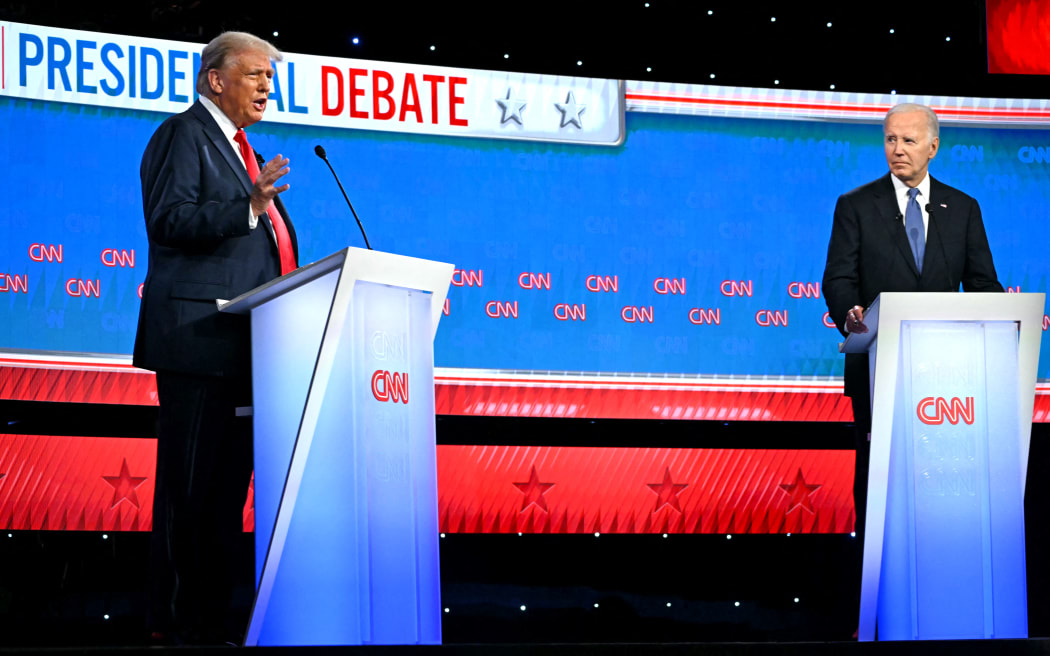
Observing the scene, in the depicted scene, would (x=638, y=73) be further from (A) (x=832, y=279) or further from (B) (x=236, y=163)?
(B) (x=236, y=163)

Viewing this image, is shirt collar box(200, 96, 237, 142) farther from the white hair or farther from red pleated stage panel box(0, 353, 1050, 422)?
the white hair

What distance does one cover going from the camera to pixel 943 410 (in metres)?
2.80

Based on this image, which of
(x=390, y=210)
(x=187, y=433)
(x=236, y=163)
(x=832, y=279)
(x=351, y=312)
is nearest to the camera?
(x=351, y=312)

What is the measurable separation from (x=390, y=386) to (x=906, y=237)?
6.11 feet

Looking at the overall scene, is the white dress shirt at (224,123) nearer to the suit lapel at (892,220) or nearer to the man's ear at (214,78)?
the man's ear at (214,78)

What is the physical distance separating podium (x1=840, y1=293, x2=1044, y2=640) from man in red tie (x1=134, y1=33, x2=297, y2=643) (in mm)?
1542

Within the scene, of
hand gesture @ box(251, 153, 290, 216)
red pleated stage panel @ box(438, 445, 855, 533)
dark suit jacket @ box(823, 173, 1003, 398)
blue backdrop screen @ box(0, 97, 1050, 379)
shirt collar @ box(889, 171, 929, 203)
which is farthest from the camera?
red pleated stage panel @ box(438, 445, 855, 533)

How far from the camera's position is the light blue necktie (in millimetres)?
3557

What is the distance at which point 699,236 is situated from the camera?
13.7 feet

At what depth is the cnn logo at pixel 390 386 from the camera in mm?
2482

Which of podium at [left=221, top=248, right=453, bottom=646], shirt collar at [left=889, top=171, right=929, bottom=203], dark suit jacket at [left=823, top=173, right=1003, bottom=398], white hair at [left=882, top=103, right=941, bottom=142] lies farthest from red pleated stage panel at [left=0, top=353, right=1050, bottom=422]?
podium at [left=221, top=248, right=453, bottom=646]

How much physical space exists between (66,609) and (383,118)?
75.2 inches

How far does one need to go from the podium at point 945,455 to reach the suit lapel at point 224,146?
5.31 feet

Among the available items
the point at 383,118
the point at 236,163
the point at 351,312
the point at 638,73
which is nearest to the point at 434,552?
the point at 351,312
